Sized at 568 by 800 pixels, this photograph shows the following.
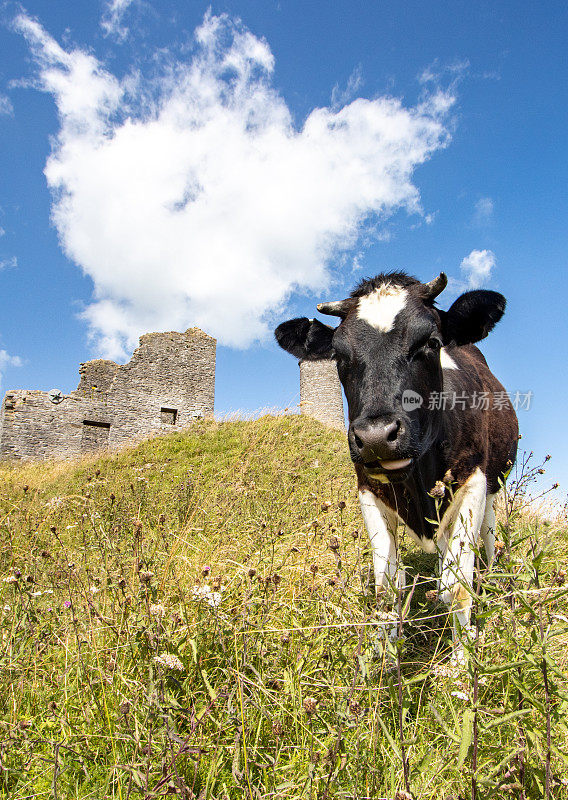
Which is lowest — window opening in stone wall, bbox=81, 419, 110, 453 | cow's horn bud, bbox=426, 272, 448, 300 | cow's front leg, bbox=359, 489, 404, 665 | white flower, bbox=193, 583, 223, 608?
white flower, bbox=193, 583, 223, 608

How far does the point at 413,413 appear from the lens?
264cm

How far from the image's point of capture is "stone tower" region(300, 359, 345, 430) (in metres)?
19.9

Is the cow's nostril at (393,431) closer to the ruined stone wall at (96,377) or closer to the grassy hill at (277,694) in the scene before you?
the grassy hill at (277,694)

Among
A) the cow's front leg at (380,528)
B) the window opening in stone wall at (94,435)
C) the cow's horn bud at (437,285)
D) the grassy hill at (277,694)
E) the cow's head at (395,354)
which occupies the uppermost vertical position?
the window opening in stone wall at (94,435)

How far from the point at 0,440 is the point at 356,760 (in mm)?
19189

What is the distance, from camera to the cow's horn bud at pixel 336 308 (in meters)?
3.32

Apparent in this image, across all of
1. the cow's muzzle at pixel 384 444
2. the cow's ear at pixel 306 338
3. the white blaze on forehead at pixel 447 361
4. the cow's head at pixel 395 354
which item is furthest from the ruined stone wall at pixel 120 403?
the cow's muzzle at pixel 384 444

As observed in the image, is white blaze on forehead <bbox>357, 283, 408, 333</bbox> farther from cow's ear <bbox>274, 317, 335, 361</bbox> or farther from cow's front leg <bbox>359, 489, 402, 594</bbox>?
cow's front leg <bbox>359, 489, 402, 594</bbox>

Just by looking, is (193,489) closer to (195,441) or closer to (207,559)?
(207,559)

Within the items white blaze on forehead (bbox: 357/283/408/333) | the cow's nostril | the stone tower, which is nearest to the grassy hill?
the cow's nostril

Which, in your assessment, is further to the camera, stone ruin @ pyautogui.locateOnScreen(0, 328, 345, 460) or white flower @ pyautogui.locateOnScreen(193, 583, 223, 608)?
stone ruin @ pyautogui.locateOnScreen(0, 328, 345, 460)

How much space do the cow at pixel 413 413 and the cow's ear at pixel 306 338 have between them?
403mm

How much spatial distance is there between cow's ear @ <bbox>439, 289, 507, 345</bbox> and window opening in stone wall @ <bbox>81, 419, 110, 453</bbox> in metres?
17.8

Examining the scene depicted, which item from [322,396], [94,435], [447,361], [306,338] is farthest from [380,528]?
[94,435]
